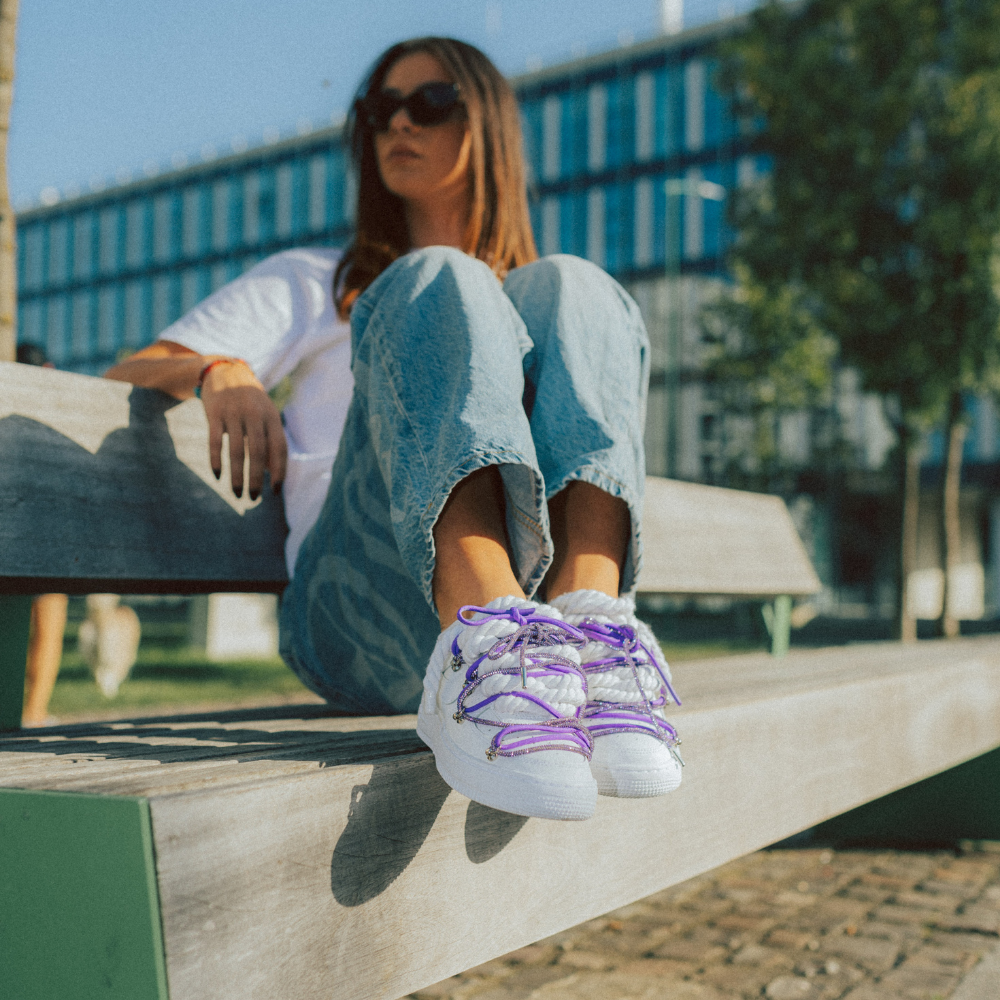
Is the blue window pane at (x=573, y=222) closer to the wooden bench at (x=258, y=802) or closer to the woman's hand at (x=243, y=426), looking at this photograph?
the wooden bench at (x=258, y=802)

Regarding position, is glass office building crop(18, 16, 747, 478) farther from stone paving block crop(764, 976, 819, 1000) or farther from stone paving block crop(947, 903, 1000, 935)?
stone paving block crop(764, 976, 819, 1000)

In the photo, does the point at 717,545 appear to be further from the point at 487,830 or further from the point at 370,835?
the point at 370,835

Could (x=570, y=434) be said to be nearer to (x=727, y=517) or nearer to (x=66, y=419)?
(x=66, y=419)

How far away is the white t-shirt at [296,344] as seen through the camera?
2059 mm

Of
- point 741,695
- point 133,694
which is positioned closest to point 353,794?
point 741,695

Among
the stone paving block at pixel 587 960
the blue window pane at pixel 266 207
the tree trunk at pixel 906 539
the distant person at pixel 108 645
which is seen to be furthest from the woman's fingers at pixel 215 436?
the blue window pane at pixel 266 207

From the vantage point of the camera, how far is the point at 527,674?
1.16 meters

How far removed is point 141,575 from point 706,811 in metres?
0.98

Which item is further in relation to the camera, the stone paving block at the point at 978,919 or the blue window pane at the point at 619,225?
the blue window pane at the point at 619,225

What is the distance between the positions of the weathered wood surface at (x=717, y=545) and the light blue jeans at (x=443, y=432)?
1243 millimetres

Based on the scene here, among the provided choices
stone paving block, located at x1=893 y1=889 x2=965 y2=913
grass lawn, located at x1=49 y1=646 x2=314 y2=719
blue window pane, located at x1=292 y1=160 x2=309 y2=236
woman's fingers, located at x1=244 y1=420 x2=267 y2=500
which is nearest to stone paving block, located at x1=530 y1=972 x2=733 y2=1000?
stone paving block, located at x1=893 y1=889 x2=965 y2=913

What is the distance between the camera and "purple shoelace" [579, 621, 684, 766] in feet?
4.00

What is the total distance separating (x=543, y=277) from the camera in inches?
65.2

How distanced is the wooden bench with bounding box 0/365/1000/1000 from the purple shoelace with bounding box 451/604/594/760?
9cm
